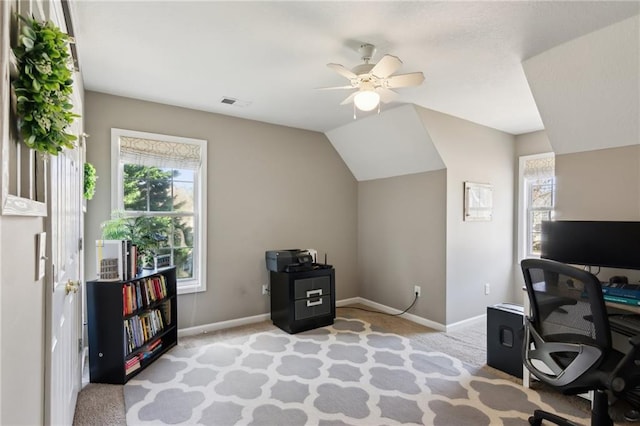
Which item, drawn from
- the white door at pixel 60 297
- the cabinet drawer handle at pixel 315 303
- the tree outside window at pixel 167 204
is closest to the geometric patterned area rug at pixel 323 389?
the cabinet drawer handle at pixel 315 303

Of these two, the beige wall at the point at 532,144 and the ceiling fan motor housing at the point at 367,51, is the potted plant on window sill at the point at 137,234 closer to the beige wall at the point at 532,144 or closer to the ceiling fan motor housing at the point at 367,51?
the ceiling fan motor housing at the point at 367,51

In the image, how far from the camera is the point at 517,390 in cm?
240

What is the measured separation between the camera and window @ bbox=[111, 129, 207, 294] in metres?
3.14

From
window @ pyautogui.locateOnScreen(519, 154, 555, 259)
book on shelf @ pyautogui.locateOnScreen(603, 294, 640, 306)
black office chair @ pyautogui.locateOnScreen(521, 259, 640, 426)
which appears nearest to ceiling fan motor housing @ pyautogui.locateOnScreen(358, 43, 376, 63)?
black office chair @ pyautogui.locateOnScreen(521, 259, 640, 426)

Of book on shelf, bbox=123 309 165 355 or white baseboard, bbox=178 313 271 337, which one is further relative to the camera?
white baseboard, bbox=178 313 271 337

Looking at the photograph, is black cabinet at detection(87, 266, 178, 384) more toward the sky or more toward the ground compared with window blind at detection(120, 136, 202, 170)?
more toward the ground

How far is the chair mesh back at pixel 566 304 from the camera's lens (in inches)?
58.2

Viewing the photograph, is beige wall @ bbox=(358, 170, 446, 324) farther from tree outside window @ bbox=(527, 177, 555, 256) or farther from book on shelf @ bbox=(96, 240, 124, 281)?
book on shelf @ bbox=(96, 240, 124, 281)

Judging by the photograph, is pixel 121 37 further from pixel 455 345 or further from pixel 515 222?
pixel 515 222

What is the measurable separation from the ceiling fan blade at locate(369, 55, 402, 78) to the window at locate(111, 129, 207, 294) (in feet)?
7.18

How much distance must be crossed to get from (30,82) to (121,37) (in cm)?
156

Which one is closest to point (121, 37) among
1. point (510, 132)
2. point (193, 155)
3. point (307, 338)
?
point (193, 155)

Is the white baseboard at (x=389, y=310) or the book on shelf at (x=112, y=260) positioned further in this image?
the white baseboard at (x=389, y=310)

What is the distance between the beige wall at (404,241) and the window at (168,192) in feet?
7.32
